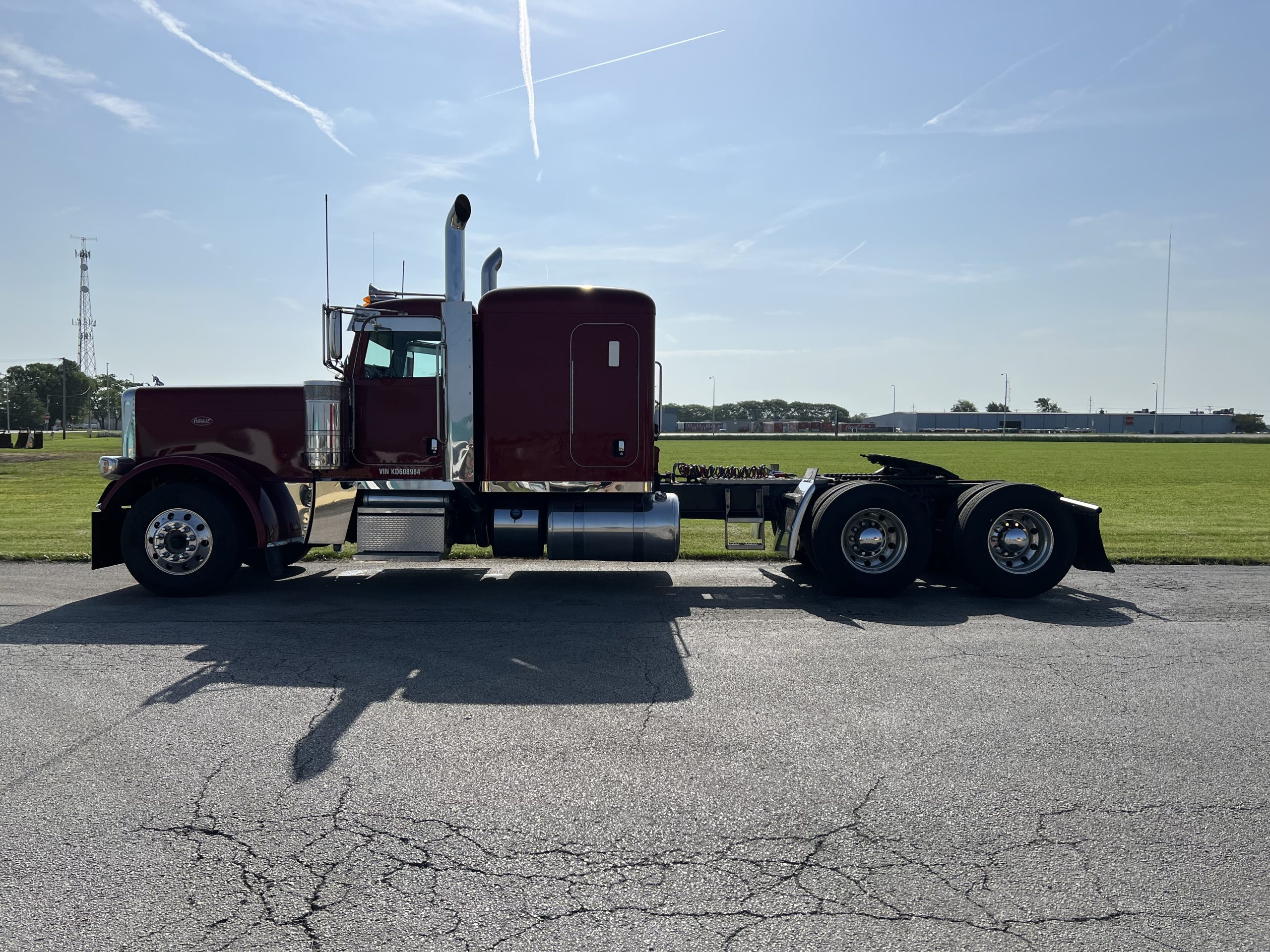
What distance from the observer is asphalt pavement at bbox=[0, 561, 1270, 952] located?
2.90 metres

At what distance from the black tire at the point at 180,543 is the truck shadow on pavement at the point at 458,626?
0.71ft

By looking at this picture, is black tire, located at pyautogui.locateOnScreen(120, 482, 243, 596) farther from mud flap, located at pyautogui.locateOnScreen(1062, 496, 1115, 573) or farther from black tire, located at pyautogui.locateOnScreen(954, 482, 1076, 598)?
mud flap, located at pyautogui.locateOnScreen(1062, 496, 1115, 573)

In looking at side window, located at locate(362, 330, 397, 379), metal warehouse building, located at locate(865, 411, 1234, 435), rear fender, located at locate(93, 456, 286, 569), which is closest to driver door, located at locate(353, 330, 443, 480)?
side window, located at locate(362, 330, 397, 379)

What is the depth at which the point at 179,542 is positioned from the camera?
814 centimetres

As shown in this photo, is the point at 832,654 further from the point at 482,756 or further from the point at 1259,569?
the point at 1259,569

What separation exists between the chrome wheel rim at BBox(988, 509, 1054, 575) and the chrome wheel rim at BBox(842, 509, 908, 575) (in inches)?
37.2

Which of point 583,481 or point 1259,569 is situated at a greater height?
point 583,481

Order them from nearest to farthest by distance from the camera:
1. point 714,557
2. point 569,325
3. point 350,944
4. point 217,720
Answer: point 350,944, point 217,720, point 569,325, point 714,557

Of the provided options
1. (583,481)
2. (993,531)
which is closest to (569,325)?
(583,481)

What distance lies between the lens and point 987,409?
17550 centimetres

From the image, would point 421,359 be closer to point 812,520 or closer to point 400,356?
point 400,356

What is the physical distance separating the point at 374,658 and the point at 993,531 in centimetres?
601

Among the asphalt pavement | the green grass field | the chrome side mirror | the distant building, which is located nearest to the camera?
the asphalt pavement

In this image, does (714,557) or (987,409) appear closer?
(714,557)
